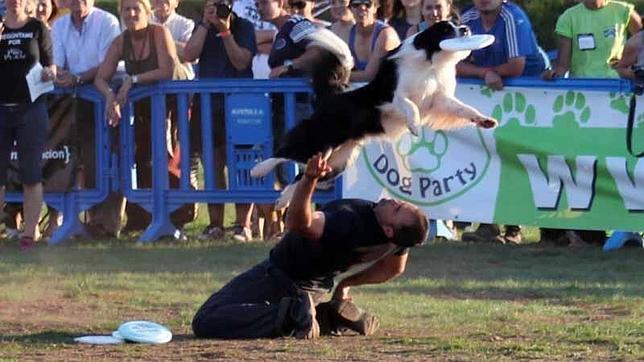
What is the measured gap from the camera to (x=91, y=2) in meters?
13.3

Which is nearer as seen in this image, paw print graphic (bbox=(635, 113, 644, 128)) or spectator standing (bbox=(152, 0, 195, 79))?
paw print graphic (bbox=(635, 113, 644, 128))

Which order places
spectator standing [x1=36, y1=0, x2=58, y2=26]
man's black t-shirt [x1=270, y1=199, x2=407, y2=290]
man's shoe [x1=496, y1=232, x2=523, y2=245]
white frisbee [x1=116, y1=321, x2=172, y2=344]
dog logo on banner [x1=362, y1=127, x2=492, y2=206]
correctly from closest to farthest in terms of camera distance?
1. man's black t-shirt [x1=270, y1=199, x2=407, y2=290]
2. white frisbee [x1=116, y1=321, x2=172, y2=344]
3. dog logo on banner [x1=362, y1=127, x2=492, y2=206]
4. man's shoe [x1=496, y1=232, x2=523, y2=245]
5. spectator standing [x1=36, y1=0, x2=58, y2=26]

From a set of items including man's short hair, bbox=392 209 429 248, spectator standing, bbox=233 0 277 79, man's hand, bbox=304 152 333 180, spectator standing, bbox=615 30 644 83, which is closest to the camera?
man's hand, bbox=304 152 333 180

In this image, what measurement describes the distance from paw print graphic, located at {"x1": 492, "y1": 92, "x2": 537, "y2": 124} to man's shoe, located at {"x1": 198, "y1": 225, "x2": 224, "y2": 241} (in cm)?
265

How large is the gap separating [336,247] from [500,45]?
4.76m

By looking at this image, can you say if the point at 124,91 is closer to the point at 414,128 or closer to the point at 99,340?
the point at 414,128

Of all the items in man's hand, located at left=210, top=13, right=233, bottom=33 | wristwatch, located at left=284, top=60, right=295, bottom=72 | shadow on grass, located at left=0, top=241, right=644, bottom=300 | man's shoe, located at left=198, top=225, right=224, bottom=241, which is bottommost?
man's shoe, located at left=198, top=225, right=224, bottom=241

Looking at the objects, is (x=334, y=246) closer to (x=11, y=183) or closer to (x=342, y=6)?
(x=342, y=6)

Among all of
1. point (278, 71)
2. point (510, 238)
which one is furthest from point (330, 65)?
point (510, 238)

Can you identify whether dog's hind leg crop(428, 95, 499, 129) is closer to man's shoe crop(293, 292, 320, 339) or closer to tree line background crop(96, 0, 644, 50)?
man's shoe crop(293, 292, 320, 339)

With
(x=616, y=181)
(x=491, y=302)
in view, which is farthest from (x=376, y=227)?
(x=616, y=181)

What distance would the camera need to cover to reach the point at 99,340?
25.4ft

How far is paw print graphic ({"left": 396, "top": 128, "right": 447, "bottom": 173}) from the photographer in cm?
1224

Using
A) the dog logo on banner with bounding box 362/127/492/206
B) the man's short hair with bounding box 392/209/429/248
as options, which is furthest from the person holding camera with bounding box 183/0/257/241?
the man's short hair with bounding box 392/209/429/248
